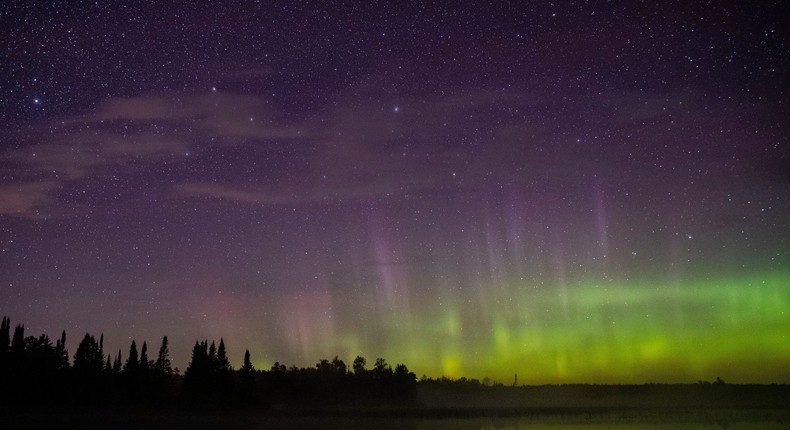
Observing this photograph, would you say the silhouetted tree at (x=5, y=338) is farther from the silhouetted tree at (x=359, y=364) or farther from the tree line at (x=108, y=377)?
the silhouetted tree at (x=359, y=364)

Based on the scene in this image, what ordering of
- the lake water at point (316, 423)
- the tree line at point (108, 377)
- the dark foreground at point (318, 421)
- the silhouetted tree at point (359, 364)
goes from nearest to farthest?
the lake water at point (316, 423) < the dark foreground at point (318, 421) < the tree line at point (108, 377) < the silhouetted tree at point (359, 364)

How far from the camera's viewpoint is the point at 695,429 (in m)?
54.8

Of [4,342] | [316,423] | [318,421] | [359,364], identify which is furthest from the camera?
[359,364]

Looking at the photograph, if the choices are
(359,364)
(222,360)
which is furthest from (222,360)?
(359,364)

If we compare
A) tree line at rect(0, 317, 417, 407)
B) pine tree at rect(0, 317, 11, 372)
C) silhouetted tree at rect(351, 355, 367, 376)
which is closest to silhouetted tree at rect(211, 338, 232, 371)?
tree line at rect(0, 317, 417, 407)

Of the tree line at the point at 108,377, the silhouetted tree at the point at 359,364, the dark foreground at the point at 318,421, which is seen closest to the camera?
the dark foreground at the point at 318,421

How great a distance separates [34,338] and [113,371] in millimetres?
12377

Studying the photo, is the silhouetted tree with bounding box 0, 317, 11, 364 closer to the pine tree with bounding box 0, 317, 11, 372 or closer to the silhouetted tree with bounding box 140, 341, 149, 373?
the pine tree with bounding box 0, 317, 11, 372

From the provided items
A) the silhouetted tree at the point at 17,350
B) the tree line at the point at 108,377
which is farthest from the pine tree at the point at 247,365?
the silhouetted tree at the point at 17,350

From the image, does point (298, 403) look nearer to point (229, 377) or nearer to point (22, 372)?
point (229, 377)

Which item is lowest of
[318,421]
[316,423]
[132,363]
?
[318,421]

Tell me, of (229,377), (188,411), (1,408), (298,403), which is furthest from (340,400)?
(1,408)

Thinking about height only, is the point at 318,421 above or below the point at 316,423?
below

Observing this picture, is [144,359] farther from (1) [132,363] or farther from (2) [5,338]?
(2) [5,338]
